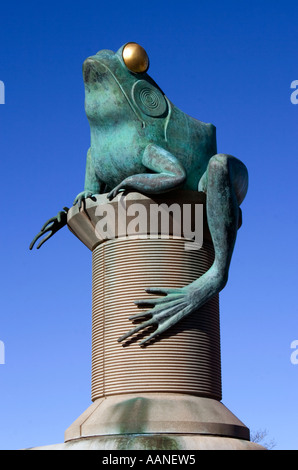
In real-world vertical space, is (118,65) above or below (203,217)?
above

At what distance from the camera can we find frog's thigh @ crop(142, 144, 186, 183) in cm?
1259

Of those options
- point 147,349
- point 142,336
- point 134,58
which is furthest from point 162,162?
point 147,349

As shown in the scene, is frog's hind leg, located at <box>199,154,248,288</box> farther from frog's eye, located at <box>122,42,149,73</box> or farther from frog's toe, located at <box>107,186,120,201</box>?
frog's eye, located at <box>122,42,149,73</box>

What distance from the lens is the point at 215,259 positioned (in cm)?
1266

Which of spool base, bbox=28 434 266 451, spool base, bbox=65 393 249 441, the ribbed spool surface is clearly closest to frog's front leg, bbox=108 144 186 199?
the ribbed spool surface

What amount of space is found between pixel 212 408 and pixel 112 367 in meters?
1.47

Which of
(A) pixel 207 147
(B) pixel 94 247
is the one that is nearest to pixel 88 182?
(B) pixel 94 247

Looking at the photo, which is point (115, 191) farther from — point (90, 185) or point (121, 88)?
point (121, 88)

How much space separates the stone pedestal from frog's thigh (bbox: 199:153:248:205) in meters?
0.39

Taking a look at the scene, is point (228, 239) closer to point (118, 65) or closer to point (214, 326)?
point (214, 326)

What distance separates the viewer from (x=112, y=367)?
12.5 meters

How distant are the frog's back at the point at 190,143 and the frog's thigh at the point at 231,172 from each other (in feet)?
0.70

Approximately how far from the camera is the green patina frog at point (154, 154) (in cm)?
1252
